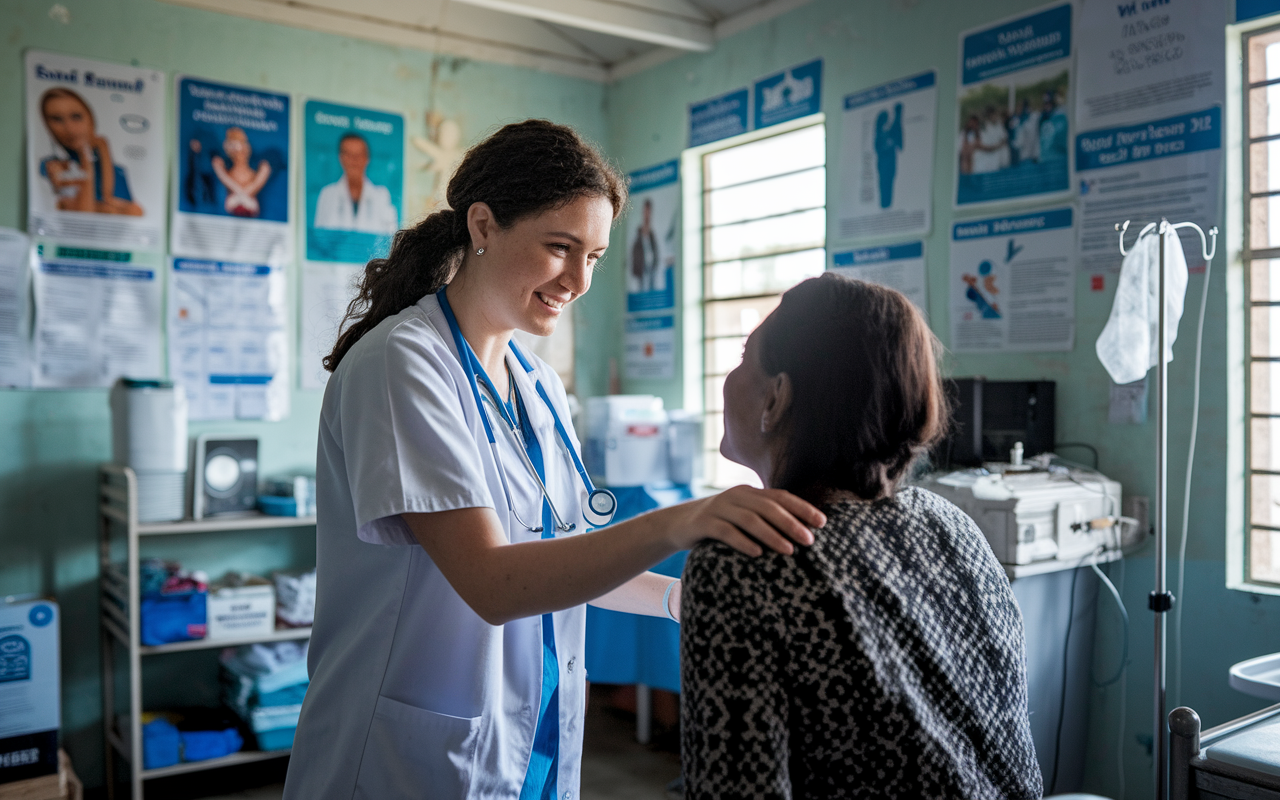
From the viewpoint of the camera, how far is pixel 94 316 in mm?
3307

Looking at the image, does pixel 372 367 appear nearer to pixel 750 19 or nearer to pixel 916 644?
pixel 916 644

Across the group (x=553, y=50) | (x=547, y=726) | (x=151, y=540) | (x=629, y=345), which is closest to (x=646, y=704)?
(x=629, y=345)

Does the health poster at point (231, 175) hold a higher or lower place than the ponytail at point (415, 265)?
higher

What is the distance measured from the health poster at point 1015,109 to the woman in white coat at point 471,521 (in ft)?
5.83

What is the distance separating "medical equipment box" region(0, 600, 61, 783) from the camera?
9.20ft

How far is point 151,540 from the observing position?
340 centimetres

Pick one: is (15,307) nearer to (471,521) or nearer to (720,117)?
(720,117)

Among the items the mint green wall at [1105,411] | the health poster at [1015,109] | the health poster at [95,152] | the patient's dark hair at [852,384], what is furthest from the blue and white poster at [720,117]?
the patient's dark hair at [852,384]

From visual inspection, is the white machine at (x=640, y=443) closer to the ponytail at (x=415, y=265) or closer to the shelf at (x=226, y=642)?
the shelf at (x=226, y=642)

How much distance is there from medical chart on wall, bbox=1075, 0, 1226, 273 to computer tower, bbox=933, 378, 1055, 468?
0.38 m

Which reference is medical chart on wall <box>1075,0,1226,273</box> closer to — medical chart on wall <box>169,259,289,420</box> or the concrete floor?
the concrete floor

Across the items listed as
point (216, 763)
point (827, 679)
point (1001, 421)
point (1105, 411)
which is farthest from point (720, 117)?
point (827, 679)

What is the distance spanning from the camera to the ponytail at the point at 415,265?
1.34 m

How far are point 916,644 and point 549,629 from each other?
55cm
